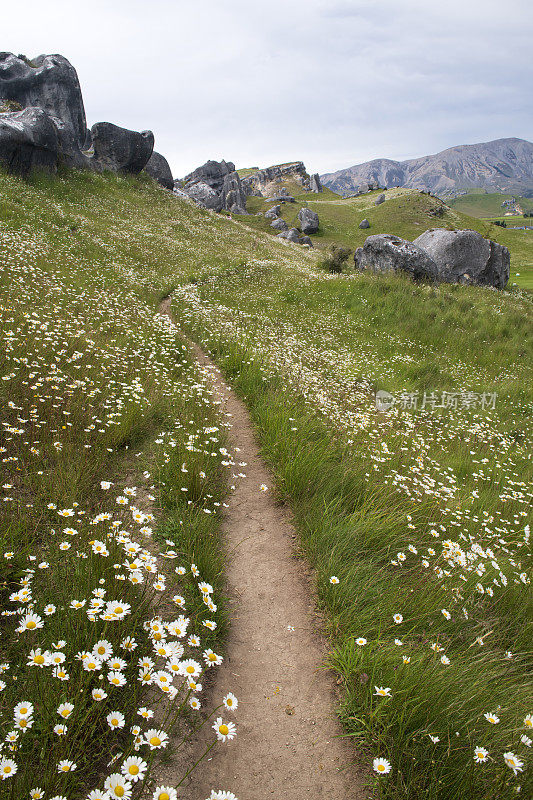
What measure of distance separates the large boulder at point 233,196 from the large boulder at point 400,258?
6621cm

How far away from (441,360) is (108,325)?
1087 cm

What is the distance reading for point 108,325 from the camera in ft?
30.6

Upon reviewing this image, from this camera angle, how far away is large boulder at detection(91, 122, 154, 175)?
1389 inches

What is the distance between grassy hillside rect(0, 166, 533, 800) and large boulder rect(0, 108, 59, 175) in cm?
1417

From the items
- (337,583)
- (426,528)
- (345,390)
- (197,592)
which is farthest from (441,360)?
(197,592)

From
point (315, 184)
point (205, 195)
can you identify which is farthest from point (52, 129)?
point (315, 184)

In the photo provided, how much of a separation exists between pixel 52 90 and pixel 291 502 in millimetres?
41206

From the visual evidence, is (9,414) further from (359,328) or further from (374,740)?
(359,328)

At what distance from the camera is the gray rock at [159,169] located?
4338cm

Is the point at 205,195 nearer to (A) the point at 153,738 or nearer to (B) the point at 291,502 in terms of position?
(B) the point at 291,502

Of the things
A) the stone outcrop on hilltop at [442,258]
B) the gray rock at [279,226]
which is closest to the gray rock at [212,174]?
the gray rock at [279,226]

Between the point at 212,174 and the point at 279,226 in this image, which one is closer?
the point at 279,226

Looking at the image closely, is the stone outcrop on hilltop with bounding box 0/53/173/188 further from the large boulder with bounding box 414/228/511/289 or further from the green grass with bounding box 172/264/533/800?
the large boulder with bounding box 414/228/511/289

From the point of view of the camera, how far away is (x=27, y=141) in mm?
24422
